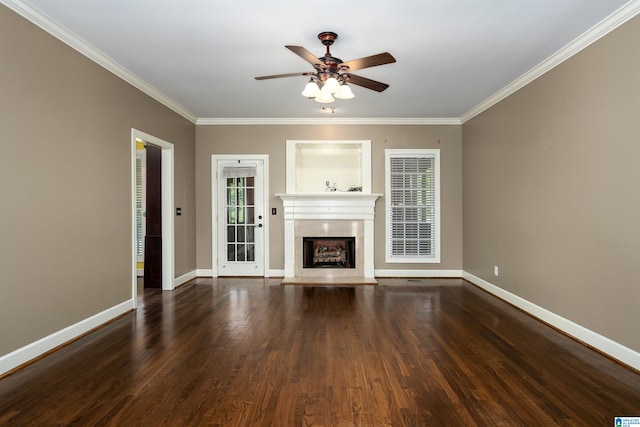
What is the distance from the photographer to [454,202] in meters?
6.37

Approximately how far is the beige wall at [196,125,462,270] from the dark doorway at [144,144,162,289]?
36.1 inches

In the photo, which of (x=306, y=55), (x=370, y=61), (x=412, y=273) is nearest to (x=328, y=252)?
(x=412, y=273)

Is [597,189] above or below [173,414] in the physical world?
above

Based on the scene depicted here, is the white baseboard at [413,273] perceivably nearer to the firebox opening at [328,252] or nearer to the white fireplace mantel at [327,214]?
the white fireplace mantel at [327,214]

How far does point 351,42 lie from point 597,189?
100 inches

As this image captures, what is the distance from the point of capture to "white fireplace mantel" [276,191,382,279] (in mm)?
6254

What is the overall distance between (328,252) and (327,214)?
27.2 inches

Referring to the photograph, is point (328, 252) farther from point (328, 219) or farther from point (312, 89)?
point (312, 89)

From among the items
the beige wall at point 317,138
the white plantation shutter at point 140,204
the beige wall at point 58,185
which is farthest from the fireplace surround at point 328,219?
the white plantation shutter at point 140,204

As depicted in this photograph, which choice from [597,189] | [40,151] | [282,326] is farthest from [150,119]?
[597,189]

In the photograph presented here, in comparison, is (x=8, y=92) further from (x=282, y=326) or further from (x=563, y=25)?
(x=563, y=25)

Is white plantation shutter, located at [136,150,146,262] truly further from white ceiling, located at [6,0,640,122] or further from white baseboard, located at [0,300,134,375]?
white baseboard, located at [0,300,134,375]

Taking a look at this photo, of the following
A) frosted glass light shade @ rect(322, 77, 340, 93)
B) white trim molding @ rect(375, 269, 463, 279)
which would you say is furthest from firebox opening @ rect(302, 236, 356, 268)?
frosted glass light shade @ rect(322, 77, 340, 93)

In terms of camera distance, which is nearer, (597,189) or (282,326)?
(597,189)
